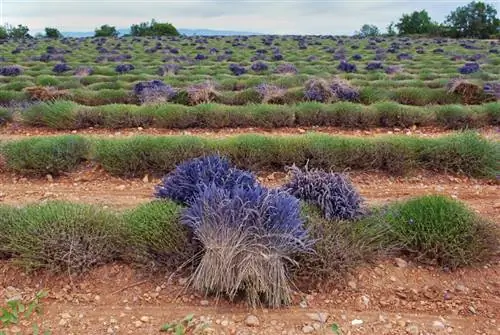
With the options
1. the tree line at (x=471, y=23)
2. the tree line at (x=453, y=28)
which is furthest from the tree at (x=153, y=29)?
the tree line at (x=471, y=23)

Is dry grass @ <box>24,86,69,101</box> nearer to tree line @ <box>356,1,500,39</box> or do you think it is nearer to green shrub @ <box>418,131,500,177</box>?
green shrub @ <box>418,131,500,177</box>

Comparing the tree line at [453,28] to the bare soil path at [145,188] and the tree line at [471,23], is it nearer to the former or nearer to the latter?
the tree line at [471,23]

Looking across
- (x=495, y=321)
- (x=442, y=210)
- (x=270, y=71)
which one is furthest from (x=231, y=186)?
(x=270, y=71)

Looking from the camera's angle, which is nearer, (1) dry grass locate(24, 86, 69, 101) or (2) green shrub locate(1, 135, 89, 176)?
(2) green shrub locate(1, 135, 89, 176)

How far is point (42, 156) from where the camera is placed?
7.29 m

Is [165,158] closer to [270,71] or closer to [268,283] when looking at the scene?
[268,283]

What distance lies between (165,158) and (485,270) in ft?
15.5

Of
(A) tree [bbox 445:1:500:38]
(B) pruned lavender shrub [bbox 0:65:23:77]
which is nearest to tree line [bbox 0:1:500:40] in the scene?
(A) tree [bbox 445:1:500:38]

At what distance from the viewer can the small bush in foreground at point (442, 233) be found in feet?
14.5

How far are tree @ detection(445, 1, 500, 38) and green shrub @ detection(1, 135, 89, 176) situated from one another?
59.0 meters

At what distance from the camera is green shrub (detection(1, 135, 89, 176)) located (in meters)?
7.29

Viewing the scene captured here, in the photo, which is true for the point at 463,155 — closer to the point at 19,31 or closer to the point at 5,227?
the point at 5,227

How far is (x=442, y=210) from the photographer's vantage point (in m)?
4.54

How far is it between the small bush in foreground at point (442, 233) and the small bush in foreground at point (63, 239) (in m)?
2.72
